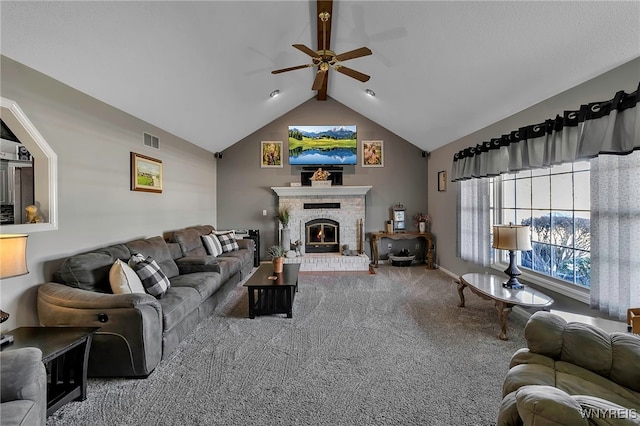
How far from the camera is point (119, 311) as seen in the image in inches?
85.4

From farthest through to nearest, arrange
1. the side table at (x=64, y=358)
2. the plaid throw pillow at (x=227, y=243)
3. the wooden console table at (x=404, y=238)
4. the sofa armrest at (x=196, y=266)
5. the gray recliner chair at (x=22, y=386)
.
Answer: the wooden console table at (x=404, y=238) < the plaid throw pillow at (x=227, y=243) < the sofa armrest at (x=196, y=266) < the side table at (x=64, y=358) < the gray recliner chair at (x=22, y=386)

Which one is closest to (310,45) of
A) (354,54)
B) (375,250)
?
(354,54)

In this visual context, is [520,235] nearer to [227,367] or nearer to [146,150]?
[227,367]

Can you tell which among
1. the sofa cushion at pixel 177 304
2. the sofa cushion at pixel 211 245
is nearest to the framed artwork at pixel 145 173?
the sofa cushion at pixel 211 245

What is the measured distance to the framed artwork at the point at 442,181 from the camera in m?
5.71

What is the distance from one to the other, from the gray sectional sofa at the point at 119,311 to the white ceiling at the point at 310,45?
5.99 ft

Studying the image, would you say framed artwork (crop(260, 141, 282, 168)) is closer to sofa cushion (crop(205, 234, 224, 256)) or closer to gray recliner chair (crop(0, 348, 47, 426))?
sofa cushion (crop(205, 234, 224, 256))

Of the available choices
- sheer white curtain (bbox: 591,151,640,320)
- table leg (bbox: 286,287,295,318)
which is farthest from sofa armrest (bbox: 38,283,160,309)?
sheer white curtain (bbox: 591,151,640,320)

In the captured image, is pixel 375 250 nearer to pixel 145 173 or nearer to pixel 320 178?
pixel 320 178

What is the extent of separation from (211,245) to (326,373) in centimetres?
342

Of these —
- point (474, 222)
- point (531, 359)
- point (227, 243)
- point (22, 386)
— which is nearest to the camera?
point (22, 386)

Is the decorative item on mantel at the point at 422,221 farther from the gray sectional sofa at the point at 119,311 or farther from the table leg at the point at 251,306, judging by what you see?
the gray sectional sofa at the point at 119,311

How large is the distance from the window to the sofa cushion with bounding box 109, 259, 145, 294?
443 cm

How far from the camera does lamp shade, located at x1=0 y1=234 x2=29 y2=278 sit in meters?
1.67
